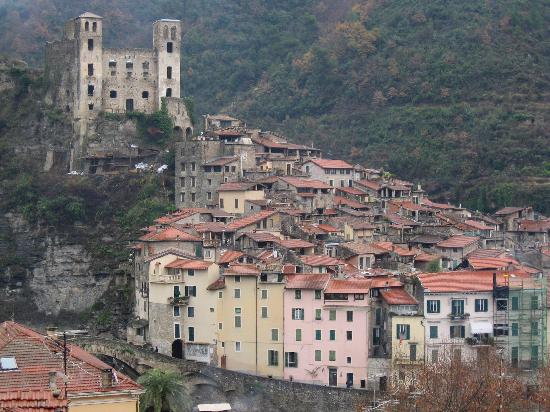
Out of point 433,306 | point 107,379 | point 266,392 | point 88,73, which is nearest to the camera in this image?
point 107,379

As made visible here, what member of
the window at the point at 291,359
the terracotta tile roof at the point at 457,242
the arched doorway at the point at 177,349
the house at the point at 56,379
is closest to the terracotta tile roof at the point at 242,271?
the window at the point at 291,359

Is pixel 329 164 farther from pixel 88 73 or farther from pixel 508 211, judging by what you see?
pixel 88 73

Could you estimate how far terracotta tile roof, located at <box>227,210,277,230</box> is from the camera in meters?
85.9

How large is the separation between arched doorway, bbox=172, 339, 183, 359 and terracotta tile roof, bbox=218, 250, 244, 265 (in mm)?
4588

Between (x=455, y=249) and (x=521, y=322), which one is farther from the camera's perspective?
(x=455, y=249)

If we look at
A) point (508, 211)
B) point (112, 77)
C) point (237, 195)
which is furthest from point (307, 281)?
point (112, 77)

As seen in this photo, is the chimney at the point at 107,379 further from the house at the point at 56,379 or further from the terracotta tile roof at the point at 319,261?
the terracotta tile roof at the point at 319,261

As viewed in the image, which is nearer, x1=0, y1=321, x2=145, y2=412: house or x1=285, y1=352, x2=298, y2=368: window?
x1=0, y1=321, x2=145, y2=412: house

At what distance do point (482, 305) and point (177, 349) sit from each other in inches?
623

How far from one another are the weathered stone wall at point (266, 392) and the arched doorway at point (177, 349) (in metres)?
2.86

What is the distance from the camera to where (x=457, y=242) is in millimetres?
Result: 87688

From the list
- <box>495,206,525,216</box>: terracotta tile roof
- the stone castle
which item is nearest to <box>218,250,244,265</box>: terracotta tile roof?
the stone castle

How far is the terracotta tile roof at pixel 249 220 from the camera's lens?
3381 inches

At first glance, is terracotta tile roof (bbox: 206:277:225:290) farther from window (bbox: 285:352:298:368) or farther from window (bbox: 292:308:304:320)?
window (bbox: 285:352:298:368)
